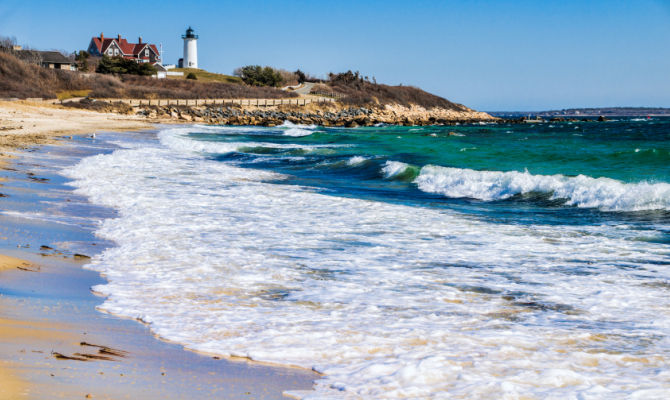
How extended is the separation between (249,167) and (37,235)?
14.0m

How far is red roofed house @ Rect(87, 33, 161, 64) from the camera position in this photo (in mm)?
93562

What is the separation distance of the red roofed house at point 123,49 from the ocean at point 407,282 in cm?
8739

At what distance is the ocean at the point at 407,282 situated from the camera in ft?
13.8

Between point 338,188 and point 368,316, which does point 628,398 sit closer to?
point 368,316

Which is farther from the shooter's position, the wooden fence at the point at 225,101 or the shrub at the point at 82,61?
the shrub at the point at 82,61

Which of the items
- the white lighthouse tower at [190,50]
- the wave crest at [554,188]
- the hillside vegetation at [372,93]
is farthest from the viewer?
the white lighthouse tower at [190,50]

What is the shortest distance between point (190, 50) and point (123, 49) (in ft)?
42.1

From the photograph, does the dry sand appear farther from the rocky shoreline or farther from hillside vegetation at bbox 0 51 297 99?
the rocky shoreline

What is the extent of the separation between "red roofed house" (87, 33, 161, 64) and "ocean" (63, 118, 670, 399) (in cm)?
8739

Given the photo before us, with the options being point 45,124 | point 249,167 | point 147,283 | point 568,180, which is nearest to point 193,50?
point 45,124

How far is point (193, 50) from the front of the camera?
106m

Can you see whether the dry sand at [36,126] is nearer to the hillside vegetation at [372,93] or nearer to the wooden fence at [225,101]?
the wooden fence at [225,101]

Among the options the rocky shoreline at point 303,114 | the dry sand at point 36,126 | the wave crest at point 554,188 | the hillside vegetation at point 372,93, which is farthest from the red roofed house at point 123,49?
the wave crest at point 554,188

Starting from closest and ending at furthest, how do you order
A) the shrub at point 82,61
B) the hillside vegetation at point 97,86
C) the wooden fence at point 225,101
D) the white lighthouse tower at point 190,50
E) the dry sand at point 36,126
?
1. the dry sand at point 36,126
2. the hillside vegetation at point 97,86
3. the wooden fence at point 225,101
4. the shrub at point 82,61
5. the white lighthouse tower at point 190,50
